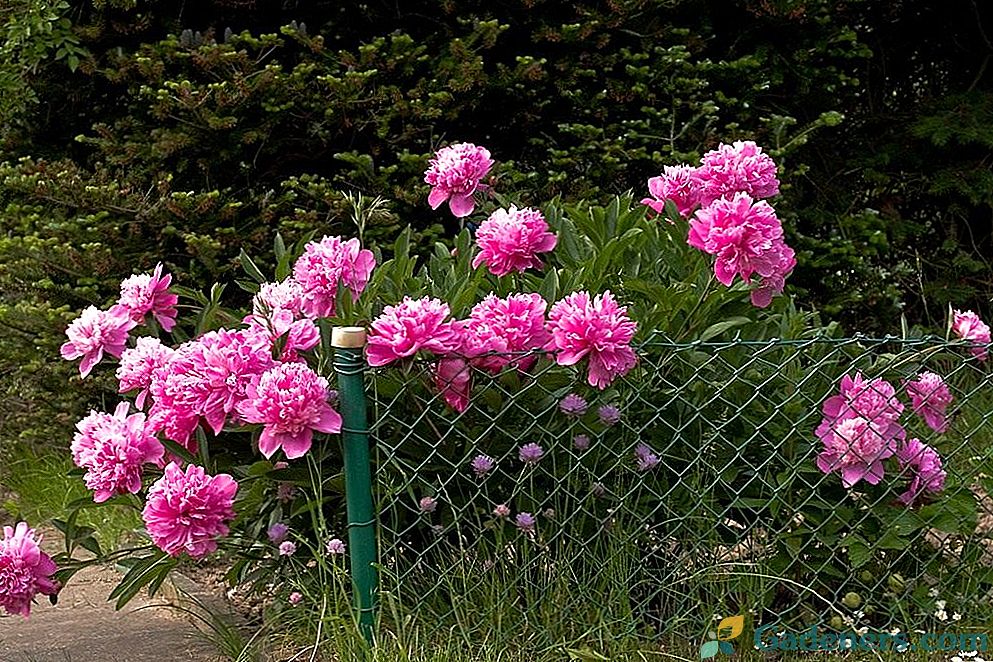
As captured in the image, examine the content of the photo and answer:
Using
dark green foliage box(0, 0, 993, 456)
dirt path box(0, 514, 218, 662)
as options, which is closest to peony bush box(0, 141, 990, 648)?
dirt path box(0, 514, 218, 662)

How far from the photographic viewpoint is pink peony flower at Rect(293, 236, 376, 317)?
219cm

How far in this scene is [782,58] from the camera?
168 inches

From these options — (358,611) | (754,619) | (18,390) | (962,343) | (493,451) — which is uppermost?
(962,343)

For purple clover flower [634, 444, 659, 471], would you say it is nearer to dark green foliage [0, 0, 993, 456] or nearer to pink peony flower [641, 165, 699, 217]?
pink peony flower [641, 165, 699, 217]

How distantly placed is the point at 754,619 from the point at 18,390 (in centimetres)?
266

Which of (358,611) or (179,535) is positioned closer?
(179,535)

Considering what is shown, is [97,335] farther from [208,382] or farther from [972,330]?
[972,330]

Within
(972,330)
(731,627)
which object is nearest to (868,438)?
(972,330)

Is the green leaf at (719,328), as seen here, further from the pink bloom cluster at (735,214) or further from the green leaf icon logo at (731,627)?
the green leaf icon logo at (731,627)

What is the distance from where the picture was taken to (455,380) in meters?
2.18

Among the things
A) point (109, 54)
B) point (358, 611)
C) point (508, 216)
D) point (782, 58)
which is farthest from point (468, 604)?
point (782, 58)

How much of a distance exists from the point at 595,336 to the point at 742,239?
35 centimetres

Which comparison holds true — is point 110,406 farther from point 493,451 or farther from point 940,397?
→ point 940,397
